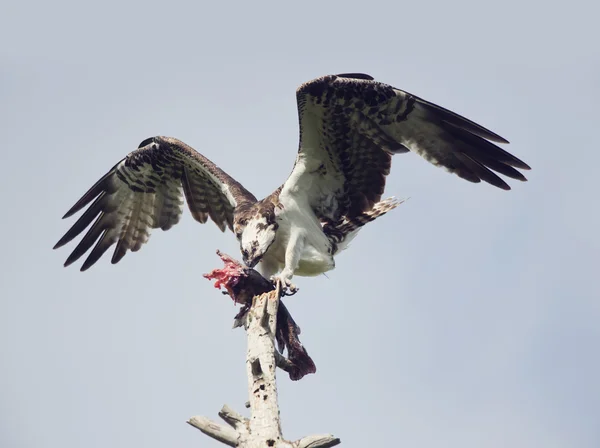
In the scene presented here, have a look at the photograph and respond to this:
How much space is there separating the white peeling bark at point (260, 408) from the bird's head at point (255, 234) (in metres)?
2.22

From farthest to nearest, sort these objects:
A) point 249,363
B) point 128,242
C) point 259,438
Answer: point 128,242
point 249,363
point 259,438

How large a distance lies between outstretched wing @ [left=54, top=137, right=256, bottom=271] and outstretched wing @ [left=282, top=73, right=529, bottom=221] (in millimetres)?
1715

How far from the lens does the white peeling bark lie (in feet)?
21.8

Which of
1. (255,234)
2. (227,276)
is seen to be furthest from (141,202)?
(227,276)

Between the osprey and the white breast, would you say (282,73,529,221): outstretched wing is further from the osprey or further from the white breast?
the white breast

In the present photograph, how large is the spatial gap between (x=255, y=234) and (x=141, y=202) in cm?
310

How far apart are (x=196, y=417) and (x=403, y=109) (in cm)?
462

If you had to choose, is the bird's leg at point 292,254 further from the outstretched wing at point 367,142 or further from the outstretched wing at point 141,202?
the outstretched wing at point 141,202

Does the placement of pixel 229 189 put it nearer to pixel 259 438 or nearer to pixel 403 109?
pixel 403 109

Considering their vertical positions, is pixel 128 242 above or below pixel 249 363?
above

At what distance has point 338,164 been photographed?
10.7m

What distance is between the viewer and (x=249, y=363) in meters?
A: 7.39

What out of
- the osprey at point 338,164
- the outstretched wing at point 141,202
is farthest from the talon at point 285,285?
the outstretched wing at point 141,202

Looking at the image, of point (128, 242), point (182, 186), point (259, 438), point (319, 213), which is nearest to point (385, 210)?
point (319, 213)
